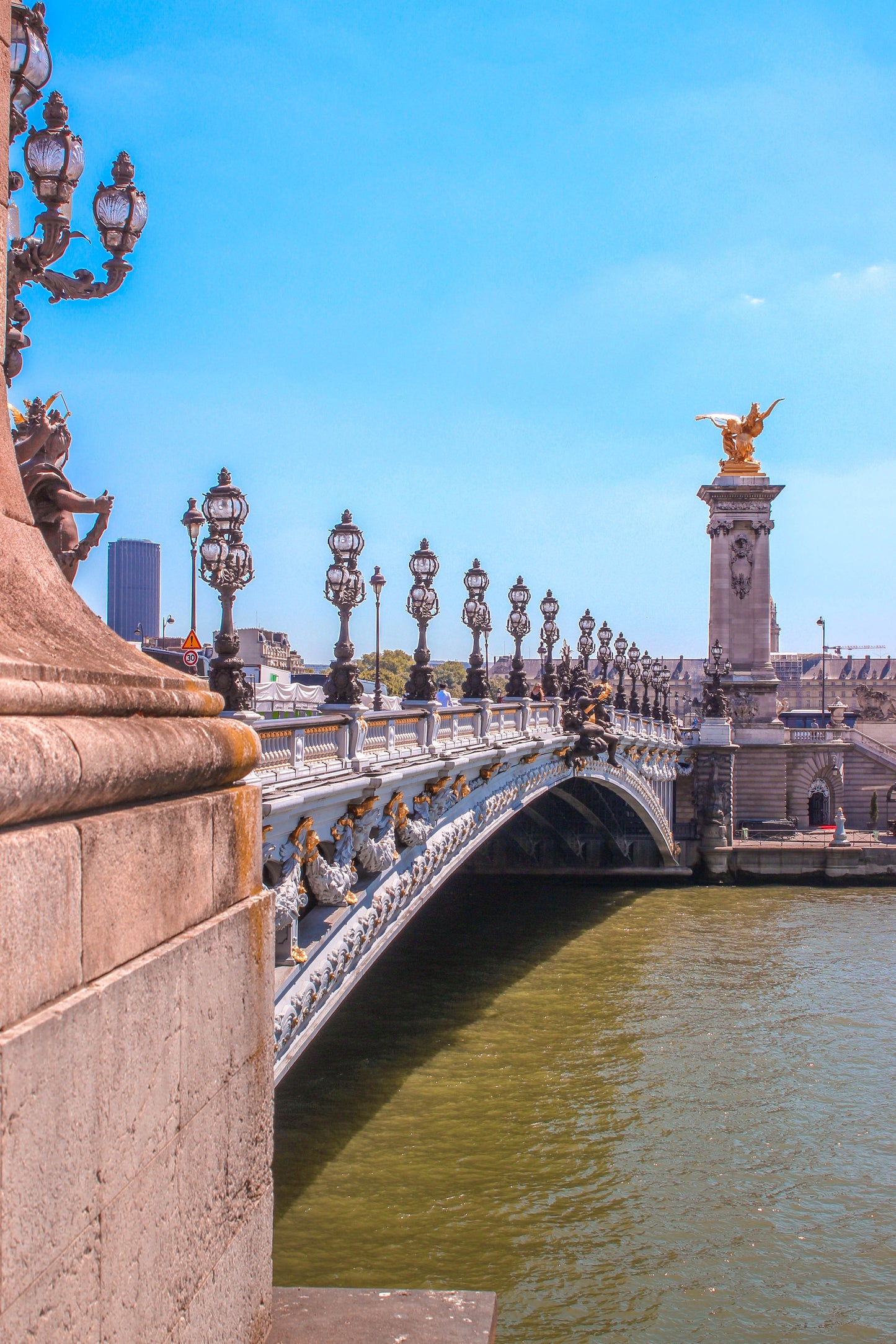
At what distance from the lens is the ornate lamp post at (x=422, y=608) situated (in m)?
17.7

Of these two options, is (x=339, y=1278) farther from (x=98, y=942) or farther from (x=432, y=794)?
(x=98, y=942)

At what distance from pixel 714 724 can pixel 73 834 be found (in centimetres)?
5399

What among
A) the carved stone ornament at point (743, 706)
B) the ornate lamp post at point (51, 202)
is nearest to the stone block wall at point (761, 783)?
the carved stone ornament at point (743, 706)

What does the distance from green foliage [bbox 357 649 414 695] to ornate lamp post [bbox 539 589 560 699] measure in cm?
3933

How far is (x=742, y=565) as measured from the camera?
221 feet

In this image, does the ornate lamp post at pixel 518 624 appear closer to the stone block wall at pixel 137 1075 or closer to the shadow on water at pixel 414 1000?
the shadow on water at pixel 414 1000

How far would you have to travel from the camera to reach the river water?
1312cm

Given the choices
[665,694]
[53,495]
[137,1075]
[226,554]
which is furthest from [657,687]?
[137,1075]

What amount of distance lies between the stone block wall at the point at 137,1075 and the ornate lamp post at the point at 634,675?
4477 centimetres

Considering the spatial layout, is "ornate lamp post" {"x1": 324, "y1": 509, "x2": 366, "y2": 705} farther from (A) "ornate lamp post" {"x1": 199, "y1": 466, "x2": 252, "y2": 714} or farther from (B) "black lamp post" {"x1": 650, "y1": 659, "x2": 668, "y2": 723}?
(B) "black lamp post" {"x1": 650, "y1": 659, "x2": 668, "y2": 723}

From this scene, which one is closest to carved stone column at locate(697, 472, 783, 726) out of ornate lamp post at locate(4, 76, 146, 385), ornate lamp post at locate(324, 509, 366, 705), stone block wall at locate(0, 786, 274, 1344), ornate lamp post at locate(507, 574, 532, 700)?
ornate lamp post at locate(507, 574, 532, 700)

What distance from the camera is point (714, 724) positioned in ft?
181

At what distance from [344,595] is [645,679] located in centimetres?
4265

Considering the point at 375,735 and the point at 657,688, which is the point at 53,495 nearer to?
the point at 375,735
